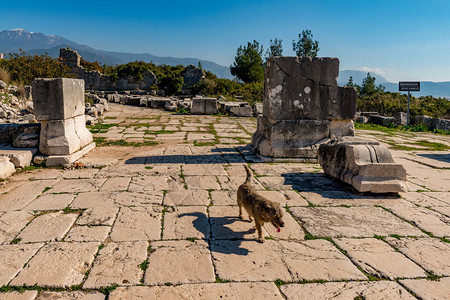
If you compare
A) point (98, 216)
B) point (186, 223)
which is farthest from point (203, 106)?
point (186, 223)

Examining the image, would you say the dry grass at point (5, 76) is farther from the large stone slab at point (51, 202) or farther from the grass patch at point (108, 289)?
the grass patch at point (108, 289)

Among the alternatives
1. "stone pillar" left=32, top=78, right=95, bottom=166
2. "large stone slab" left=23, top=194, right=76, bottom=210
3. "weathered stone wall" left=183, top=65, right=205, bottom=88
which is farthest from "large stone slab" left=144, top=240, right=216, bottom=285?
"weathered stone wall" left=183, top=65, right=205, bottom=88

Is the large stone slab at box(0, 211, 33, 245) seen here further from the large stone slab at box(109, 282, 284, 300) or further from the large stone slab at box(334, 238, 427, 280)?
the large stone slab at box(334, 238, 427, 280)

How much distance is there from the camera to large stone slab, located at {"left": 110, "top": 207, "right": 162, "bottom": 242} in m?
3.33

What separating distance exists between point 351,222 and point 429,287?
1281mm

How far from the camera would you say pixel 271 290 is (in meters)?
2.51

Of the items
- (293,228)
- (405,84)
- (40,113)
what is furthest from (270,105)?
(405,84)

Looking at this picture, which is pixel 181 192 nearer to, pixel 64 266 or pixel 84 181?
pixel 84 181

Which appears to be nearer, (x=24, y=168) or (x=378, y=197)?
(x=378, y=197)

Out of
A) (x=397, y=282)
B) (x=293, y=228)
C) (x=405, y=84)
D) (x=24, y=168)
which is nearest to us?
(x=397, y=282)

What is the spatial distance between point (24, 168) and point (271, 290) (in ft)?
17.2

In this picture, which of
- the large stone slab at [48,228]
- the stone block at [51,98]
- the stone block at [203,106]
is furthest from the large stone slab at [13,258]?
the stone block at [203,106]

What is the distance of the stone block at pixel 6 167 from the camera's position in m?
5.13

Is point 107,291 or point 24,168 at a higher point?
point 24,168
